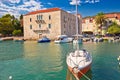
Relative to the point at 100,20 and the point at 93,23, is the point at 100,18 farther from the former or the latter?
the point at 93,23

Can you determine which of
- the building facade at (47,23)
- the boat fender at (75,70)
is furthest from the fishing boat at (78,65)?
the building facade at (47,23)

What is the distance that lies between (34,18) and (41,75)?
206ft

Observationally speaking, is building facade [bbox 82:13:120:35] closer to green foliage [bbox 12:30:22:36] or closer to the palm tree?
the palm tree

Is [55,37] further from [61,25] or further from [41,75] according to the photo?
[41,75]

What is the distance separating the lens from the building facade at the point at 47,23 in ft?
242

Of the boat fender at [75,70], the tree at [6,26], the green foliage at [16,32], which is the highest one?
the tree at [6,26]

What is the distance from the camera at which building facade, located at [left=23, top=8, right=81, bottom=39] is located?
73700 millimetres

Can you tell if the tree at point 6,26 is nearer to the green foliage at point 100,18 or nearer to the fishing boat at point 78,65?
the green foliage at point 100,18

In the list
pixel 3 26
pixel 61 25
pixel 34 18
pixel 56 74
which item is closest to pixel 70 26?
pixel 61 25

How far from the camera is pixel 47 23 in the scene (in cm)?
7650

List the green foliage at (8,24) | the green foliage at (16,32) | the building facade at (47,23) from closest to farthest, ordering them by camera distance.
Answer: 1. the building facade at (47,23)
2. the green foliage at (16,32)
3. the green foliage at (8,24)

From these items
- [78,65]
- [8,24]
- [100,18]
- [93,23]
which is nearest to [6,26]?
[8,24]

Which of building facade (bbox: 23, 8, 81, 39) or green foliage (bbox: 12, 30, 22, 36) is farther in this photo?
green foliage (bbox: 12, 30, 22, 36)

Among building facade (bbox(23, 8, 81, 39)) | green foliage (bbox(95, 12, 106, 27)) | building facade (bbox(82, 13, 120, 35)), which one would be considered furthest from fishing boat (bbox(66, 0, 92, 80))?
building facade (bbox(82, 13, 120, 35))
